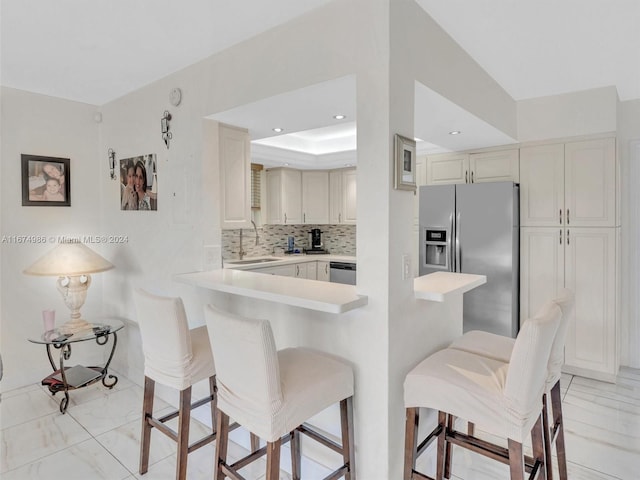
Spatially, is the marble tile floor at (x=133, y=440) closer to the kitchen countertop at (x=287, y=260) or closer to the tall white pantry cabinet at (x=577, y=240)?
the tall white pantry cabinet at (x=577, y=240)

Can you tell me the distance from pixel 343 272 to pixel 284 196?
1.30 metres

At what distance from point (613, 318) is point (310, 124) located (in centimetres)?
293

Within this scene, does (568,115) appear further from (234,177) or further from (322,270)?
(322,270)

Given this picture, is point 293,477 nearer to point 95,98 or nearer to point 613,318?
point 613,318

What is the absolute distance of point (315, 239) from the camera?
5.94 m

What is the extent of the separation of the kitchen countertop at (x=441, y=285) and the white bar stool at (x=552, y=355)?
0.30m

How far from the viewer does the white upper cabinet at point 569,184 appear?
317cm

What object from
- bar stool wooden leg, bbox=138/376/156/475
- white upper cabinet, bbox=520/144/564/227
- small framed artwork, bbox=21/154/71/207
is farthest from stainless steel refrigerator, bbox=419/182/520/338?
small framed artwork, bbox=21/154/71/207

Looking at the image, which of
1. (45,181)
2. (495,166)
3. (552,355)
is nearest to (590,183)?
(495,166)

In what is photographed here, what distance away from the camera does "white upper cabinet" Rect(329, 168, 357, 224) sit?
5.33 metres

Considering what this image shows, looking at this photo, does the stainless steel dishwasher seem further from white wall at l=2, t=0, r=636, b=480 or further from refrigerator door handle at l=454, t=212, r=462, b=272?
white wall at l=2, t=0, r=636, b=480

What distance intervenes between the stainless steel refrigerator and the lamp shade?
296 cm

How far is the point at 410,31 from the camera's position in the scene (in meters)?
1.79

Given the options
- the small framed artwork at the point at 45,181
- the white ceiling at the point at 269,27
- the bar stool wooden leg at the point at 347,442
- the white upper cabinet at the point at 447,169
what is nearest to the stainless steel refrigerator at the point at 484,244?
the white upper cabinet at the point at 447,169
